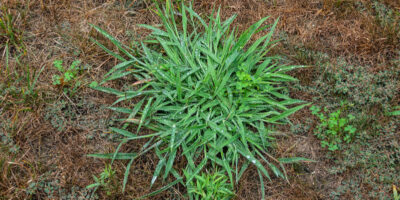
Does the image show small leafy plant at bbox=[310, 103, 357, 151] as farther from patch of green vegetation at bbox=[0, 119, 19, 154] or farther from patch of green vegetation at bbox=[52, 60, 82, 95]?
patch of green vegetation at bbox=[0, 119, 19, 154]

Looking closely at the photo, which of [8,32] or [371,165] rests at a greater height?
[8,32]

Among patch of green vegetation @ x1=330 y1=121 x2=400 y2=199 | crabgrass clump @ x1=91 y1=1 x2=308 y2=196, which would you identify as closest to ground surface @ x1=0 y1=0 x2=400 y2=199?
patch of green vegetation @ x1=330 y1=121 x2=400 y2=199

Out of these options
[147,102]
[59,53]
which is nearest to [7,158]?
[59,53]

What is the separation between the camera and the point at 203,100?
2.31 metres

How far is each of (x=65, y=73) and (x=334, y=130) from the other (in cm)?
200

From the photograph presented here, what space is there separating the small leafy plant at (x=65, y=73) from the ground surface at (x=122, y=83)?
5cm

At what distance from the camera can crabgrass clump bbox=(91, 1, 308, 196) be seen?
2.26 meters

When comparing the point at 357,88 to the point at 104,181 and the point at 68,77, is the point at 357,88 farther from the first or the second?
the point at 68,77

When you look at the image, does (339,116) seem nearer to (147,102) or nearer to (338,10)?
(338,10)

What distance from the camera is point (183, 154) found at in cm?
225

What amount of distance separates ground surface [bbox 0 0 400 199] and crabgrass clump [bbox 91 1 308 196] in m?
0.11

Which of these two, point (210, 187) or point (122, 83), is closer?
point (210, 187)

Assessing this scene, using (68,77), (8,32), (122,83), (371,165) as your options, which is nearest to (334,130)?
(371,165)

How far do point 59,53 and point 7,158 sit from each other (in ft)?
2.77
